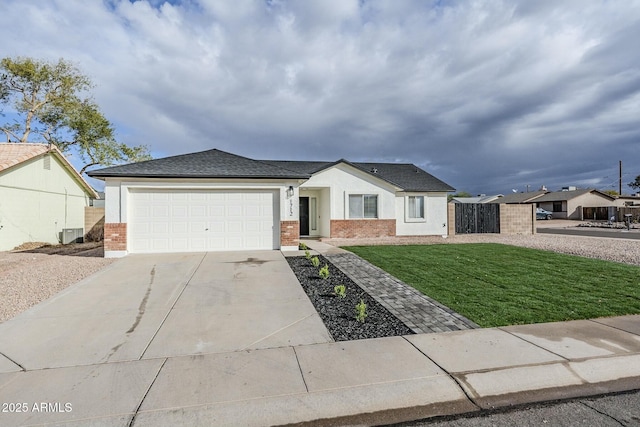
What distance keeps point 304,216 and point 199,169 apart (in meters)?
7.73

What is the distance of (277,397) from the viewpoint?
3168 mm

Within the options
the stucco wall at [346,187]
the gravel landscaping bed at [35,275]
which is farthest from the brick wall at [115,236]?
the stucco wall at [346,187]

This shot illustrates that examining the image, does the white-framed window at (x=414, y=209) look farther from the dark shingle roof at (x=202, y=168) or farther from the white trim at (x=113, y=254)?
the white trim at (x=113, y=254)

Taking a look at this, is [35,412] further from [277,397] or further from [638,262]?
[638,262]

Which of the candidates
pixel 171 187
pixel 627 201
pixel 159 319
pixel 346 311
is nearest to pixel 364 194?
pixel 171 187

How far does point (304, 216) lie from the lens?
18719 millimetres

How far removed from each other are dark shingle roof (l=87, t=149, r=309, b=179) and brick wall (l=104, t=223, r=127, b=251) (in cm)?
175

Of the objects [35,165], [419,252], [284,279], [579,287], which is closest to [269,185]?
[284,279]

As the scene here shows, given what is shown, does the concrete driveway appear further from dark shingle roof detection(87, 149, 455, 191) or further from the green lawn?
dark shingle roof detection(87, 149, 455, 191)

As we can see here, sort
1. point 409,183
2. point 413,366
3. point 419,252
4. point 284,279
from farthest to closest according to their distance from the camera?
1. point 409,183
2. point 419,252
3. point 284,279
4. point 413,366

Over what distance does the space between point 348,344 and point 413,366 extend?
925 mm

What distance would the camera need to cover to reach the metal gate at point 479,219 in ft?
67.3

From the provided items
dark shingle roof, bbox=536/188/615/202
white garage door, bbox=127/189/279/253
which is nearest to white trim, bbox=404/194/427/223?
white garage door, bbox=127/189/279/253

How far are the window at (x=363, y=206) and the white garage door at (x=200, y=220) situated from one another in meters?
6.12
